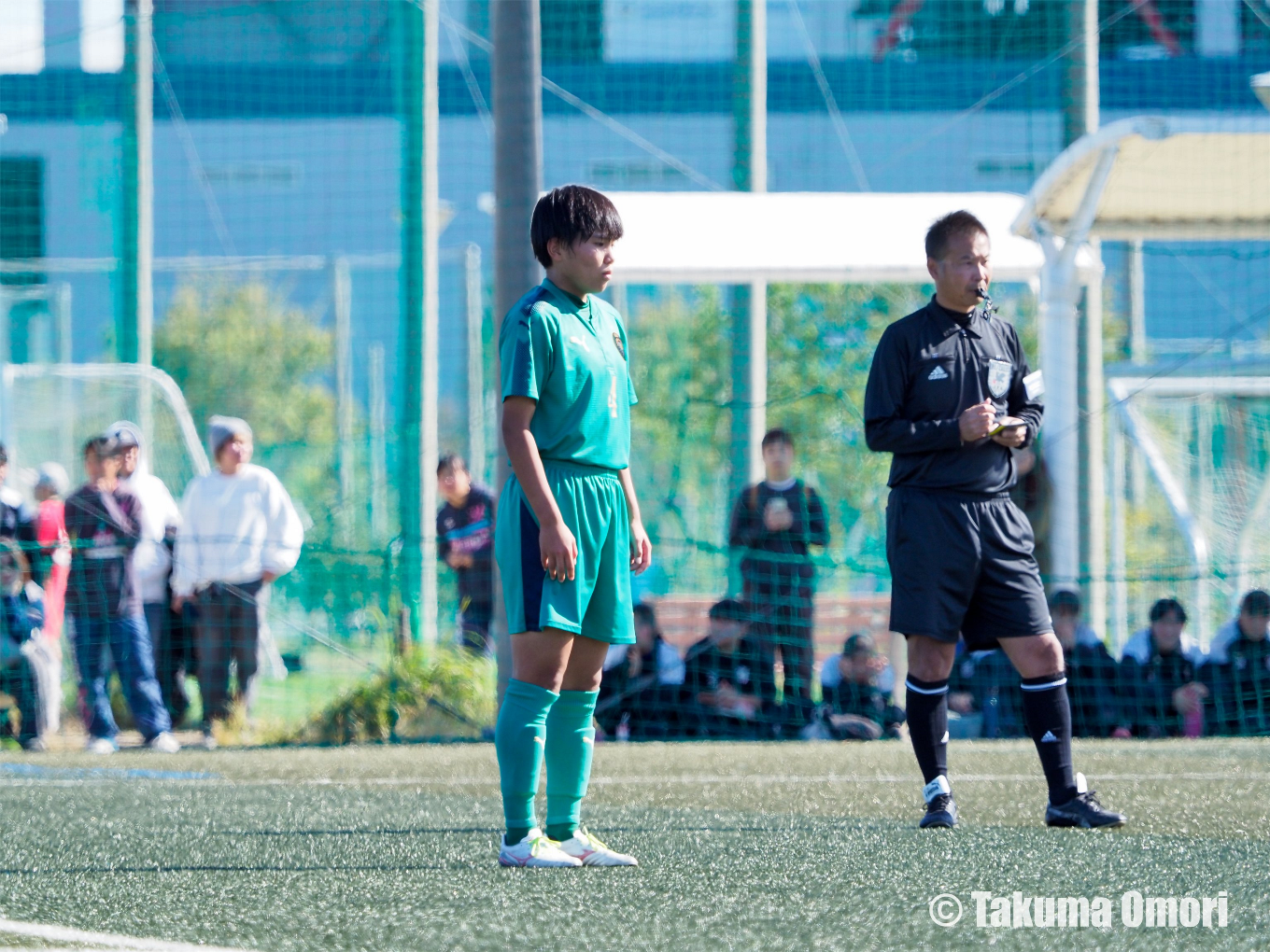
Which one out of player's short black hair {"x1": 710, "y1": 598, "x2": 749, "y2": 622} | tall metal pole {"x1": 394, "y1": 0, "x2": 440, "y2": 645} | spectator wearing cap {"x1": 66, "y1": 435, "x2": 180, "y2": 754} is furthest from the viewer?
tall metal pole {"x1": 394, "y1": 0, "x2": 440, "y2": 645}

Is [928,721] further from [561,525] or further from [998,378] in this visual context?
[561,525]

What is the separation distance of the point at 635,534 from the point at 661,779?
90.3 inches

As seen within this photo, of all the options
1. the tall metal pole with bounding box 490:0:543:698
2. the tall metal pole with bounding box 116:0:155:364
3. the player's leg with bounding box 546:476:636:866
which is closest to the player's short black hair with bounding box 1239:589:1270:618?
the tall metal pole with bounding box 490:0:543:698

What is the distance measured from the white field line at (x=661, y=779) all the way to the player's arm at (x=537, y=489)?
2.44 metres

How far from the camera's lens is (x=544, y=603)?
12.7 ft

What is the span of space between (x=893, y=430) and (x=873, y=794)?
57.8 inches

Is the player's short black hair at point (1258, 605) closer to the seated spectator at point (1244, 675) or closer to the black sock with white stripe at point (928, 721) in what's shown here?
the seated spectator at point (1244, 675)

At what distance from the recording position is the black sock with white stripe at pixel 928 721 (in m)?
4.74

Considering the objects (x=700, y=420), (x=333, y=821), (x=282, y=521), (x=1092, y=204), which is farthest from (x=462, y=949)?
(x=700, y=420)

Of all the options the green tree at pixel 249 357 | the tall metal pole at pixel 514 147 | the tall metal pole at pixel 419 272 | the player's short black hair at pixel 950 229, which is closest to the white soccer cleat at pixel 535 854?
the player's short black hair at pixel 950 229

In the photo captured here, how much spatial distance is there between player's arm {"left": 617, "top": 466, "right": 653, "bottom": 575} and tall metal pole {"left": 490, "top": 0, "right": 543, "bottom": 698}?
3.78m

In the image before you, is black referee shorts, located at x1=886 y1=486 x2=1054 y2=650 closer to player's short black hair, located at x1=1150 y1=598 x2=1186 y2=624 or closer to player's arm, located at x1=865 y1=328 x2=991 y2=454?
player's arm, located at x1=865 y1=328 x2=991 y2=454

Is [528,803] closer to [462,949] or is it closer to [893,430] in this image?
[462,949]

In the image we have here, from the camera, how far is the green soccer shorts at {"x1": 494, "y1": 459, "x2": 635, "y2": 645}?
388cm
